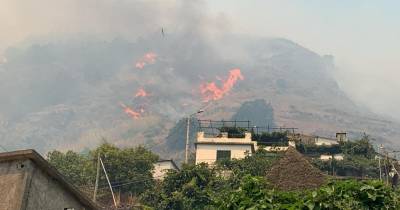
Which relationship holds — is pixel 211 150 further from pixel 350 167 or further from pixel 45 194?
pixel 45 194

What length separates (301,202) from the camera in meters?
22.6

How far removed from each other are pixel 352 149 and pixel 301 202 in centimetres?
4847

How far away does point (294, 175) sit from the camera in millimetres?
35688

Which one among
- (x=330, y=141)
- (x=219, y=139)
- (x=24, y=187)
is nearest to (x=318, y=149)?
(x=330, y=141)

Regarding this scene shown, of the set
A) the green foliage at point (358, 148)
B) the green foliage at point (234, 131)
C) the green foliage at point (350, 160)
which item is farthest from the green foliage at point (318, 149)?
the green foliage at point (234, 131)

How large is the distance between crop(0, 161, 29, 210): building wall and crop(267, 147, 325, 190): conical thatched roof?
21.4 m

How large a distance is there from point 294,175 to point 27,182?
22.9 meters

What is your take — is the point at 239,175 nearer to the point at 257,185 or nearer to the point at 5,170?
the point at 257,185

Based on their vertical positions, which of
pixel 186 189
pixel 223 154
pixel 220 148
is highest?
pixel 220 148

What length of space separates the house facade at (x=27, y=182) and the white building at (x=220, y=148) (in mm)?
46080

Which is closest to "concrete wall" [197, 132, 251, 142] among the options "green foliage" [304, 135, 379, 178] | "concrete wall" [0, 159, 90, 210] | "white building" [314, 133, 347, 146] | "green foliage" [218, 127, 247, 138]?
"green foliage" [218, 127, 247, 138]

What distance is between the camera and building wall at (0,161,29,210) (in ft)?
54.4

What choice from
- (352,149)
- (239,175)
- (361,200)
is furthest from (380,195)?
(352,149)

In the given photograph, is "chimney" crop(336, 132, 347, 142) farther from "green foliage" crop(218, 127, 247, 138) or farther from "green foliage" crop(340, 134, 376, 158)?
"green foliage" crop(218, 127, 247, 138)
